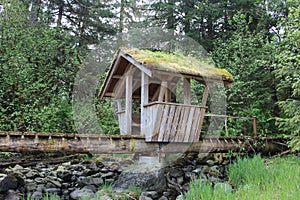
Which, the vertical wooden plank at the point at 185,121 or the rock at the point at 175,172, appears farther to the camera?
the rock at the point at 175,172

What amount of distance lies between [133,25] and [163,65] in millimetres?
9162

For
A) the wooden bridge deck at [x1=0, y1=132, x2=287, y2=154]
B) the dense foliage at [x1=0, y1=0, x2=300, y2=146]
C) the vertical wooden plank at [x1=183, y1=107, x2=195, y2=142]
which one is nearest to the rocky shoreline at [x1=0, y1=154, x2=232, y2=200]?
the wooden bridge deck at [x1=0, y1=132, x2=287, y2=154]

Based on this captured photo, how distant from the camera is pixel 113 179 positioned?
7551mm

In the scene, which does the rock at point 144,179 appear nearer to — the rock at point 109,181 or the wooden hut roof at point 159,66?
the rock at point 109,181

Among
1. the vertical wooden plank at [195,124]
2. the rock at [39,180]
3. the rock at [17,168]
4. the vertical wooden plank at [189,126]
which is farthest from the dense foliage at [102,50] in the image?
the rock at [39,180]

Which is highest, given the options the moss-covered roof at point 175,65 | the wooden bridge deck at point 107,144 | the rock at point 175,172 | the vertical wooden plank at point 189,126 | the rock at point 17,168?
the moss-covered roof at point 175,65

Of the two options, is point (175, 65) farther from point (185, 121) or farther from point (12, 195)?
point (12, 195)

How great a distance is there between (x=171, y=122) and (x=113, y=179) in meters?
2.34

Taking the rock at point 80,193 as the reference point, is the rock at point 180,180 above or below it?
above

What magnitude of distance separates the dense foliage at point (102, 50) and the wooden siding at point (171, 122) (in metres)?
2.84

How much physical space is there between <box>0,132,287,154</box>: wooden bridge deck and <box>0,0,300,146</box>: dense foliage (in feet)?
6.75

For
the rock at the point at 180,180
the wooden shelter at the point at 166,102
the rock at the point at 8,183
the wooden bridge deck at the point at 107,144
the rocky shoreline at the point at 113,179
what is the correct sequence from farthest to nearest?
1. the rock at the point at 180,180
2. the wooden shelter at the point at 166,102
3. the rocky shoreline at the point at 113,179
4. the rock at the point at 8,183
5. the wooden bridge deck at the point at 107,144

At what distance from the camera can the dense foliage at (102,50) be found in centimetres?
1009

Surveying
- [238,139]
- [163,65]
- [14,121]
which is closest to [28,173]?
[14,121]
